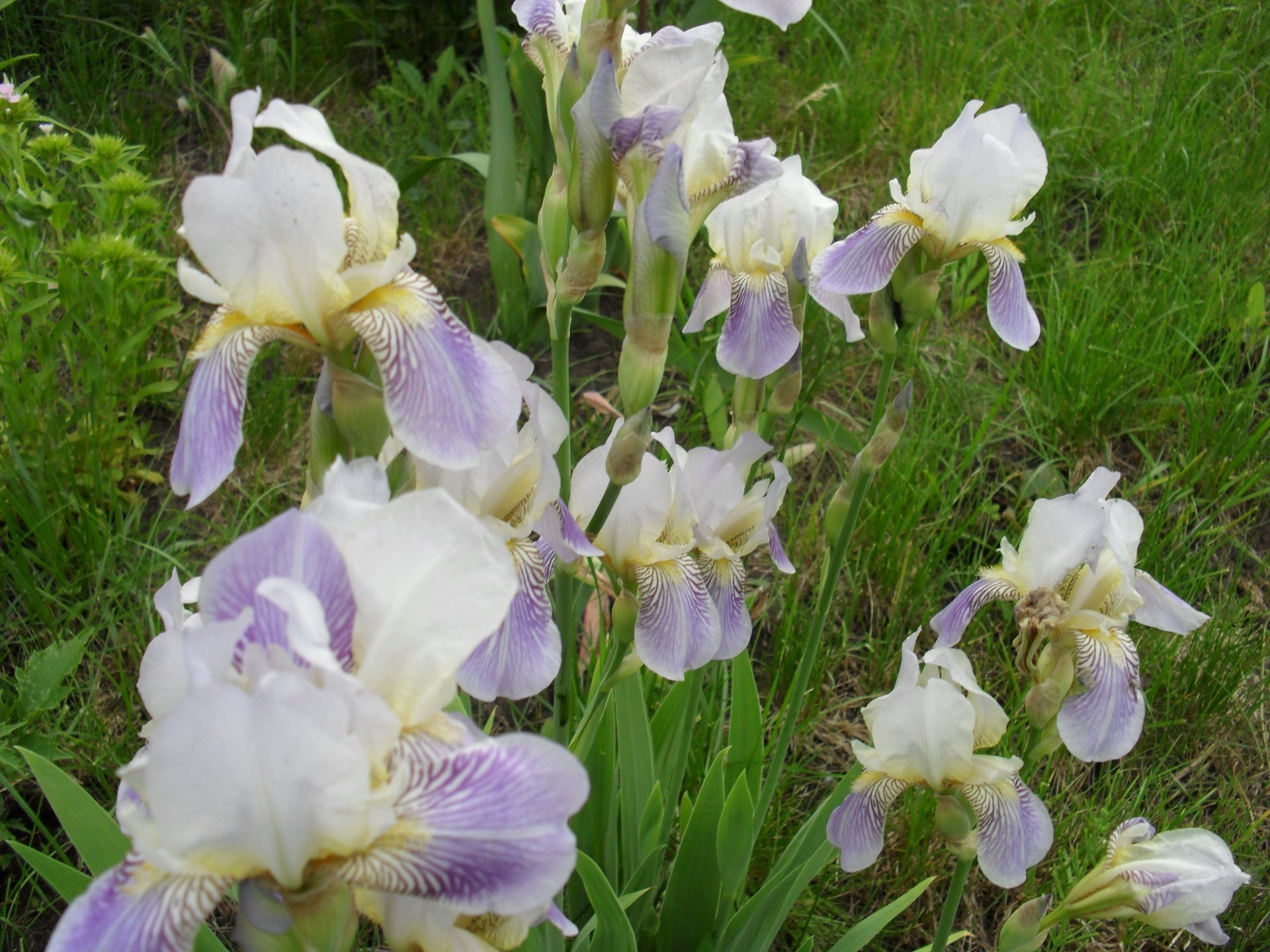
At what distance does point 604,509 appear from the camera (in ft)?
3.79

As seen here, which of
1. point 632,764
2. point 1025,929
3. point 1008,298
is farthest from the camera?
point 632,764

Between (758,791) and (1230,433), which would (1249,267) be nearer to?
(1230,433)

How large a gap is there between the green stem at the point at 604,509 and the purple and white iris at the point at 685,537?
9cm

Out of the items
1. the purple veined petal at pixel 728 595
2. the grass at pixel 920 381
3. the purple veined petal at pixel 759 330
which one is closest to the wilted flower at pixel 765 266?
the purple veined petal at pixel 759 330

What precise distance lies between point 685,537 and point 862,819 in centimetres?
44

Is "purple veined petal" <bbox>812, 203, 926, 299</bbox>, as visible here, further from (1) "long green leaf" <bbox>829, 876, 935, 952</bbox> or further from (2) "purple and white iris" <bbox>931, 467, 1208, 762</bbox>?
(1) "long green leaf" <bbox>829, 876, 935, 952</bbox>

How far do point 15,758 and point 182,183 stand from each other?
209 cm

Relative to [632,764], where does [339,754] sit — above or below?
above

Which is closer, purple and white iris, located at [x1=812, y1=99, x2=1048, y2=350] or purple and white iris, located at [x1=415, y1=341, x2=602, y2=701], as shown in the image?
purple and white iris, located at [x1=415, y1=341, x2=602, y2=701]

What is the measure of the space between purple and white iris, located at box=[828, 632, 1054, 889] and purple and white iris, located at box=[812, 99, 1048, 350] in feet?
1.59

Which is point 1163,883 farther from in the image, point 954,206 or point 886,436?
point 954,206

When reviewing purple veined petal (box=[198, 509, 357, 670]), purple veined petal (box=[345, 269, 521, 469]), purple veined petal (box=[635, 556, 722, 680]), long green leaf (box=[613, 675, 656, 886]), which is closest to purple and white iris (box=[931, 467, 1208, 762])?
purple veined petal (box=[635, 556, 722, 680])

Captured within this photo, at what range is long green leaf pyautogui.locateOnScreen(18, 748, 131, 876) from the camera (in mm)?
1205

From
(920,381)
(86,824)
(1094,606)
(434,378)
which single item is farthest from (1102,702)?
(920,381)
